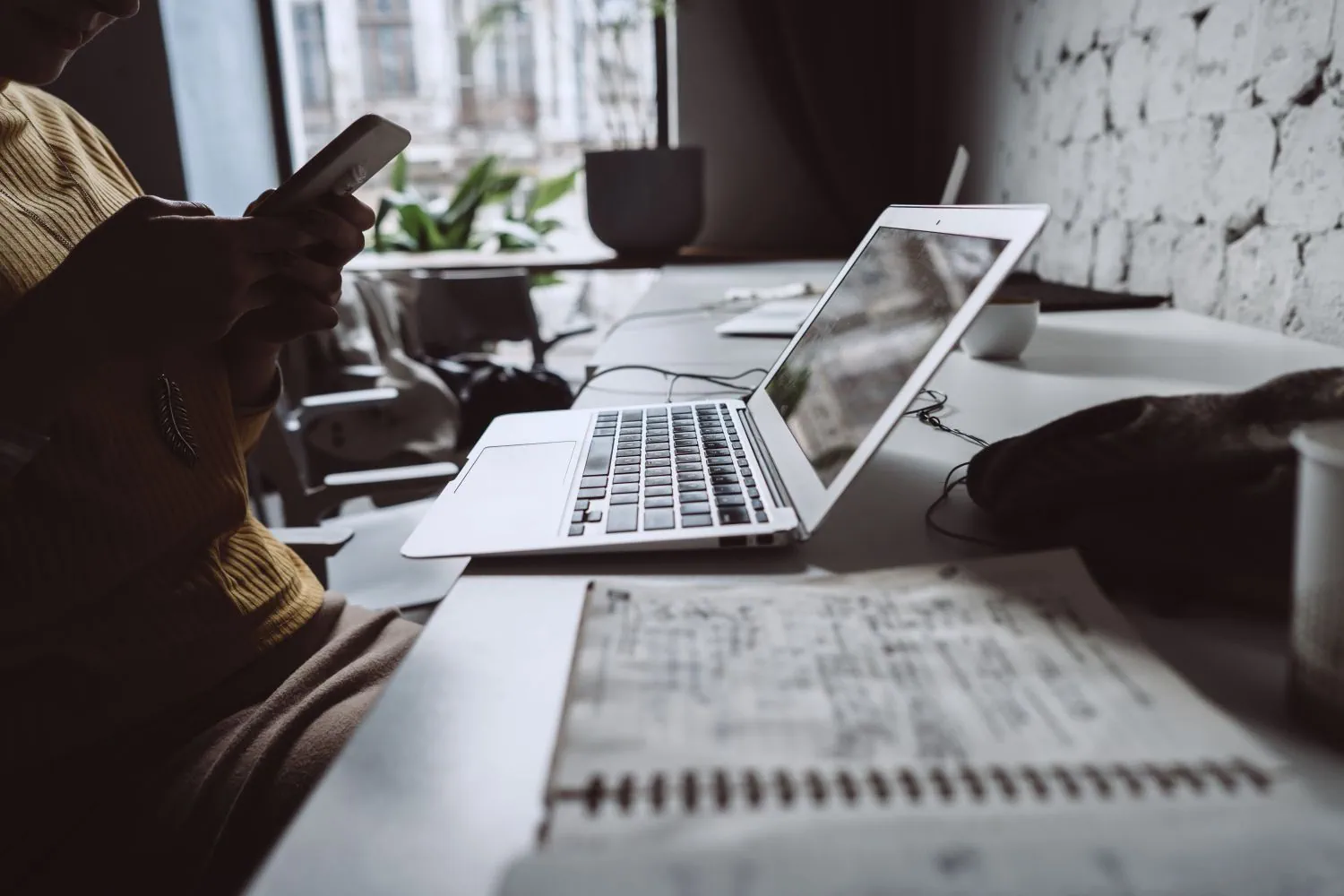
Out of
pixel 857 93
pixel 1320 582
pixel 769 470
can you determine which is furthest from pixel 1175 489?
pixel 857 93

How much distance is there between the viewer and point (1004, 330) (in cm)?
114

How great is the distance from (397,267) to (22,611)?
7.16ft

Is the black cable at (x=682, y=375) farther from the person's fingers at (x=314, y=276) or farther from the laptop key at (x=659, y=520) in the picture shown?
the laptop key at (x=659, y=520)

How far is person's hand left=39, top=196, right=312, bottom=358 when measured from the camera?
60 centimetres

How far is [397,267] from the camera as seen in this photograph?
2.69 m

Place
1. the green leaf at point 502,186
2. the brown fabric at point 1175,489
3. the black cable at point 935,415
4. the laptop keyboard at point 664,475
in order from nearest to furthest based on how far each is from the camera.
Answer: the brown fabric at point 1175,489
the laptop keyboard at point 664,475
the black cable at point 935,415
the green leaf at point 502,186

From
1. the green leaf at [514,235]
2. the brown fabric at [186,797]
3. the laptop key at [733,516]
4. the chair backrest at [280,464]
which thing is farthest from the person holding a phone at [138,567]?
the green leaf at [514,235]

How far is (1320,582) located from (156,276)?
667 mm

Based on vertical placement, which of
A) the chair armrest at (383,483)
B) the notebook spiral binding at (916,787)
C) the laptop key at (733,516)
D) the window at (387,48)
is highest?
the window at (387,48)

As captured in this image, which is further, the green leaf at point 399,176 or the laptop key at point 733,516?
the green leaf at point 399,176

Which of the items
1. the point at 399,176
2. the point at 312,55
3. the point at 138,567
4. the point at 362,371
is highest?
the point at 312,55

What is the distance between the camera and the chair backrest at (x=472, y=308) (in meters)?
2.49

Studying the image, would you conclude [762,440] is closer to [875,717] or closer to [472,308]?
[875,717]

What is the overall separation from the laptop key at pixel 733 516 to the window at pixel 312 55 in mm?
3323
